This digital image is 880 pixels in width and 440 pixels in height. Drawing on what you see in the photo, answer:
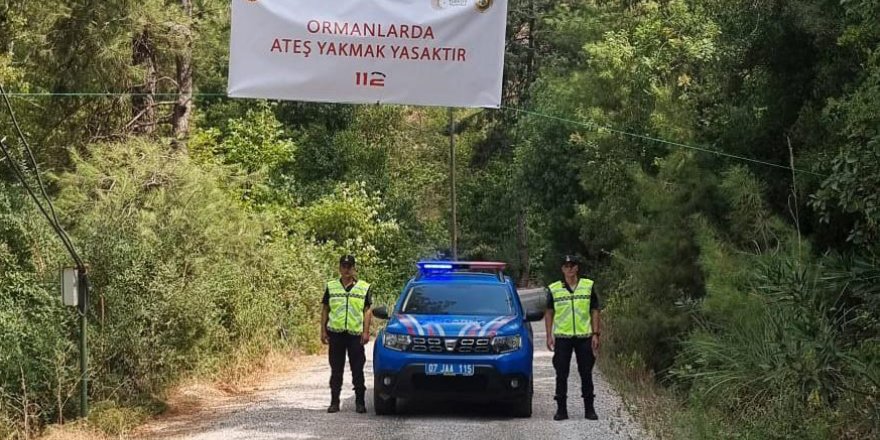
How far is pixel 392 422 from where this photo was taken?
12.6m

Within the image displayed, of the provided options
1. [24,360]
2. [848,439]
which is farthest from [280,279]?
[848,439]

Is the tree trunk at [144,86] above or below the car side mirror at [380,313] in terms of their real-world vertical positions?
above

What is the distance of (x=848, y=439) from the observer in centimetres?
945

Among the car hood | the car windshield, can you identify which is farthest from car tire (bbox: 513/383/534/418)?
the car windshield

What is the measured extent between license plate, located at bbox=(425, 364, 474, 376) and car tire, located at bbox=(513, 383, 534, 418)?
74 cm

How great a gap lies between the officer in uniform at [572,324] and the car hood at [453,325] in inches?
22.0

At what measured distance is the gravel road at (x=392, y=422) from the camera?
38.2ft

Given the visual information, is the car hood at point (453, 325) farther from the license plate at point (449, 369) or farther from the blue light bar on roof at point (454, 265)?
the blue light bar on roof at point (454, 265)

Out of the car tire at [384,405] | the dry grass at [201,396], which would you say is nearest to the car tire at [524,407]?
the car tire at [384,405]

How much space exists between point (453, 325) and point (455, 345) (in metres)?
0.29

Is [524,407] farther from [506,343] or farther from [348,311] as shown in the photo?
[348,311]

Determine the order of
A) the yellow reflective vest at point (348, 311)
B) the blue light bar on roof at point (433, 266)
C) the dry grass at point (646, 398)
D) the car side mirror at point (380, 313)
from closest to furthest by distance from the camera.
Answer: the dry grass at point (646, 398) → the car side mirror at point (380, 313) → the yellow reflective vest at point (348, 311) → the blue light bar on roof at point (433, 266)

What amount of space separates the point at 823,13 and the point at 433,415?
246 inches

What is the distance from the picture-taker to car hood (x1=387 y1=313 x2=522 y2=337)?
500 inches
